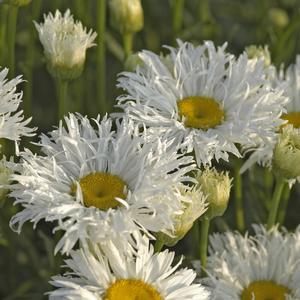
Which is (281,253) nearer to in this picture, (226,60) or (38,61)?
(226,60)

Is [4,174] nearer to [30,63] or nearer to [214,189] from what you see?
[214,189]

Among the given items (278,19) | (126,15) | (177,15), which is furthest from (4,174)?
(278,19)

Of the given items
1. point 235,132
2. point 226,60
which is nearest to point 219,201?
point 235,132

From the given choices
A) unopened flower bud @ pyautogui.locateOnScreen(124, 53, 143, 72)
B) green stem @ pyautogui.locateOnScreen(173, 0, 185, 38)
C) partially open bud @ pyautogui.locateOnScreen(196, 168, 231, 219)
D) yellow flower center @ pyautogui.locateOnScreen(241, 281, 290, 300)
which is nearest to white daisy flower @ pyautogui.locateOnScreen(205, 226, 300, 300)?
yellow flower center @ pyautogui.locateOnScreen(241, 281, 290, 300)

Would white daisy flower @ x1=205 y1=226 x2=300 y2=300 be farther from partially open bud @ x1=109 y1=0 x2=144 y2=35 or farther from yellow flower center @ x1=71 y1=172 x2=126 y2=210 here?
partially open bud @ x1=109 y1=0 x2=144 y2=35

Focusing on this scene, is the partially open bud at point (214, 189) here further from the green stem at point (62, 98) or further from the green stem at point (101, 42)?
the green stem at point (101, 42)
